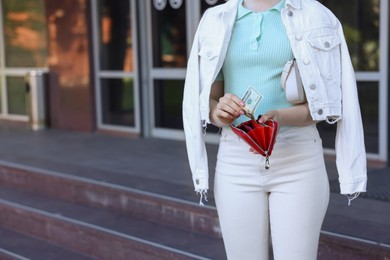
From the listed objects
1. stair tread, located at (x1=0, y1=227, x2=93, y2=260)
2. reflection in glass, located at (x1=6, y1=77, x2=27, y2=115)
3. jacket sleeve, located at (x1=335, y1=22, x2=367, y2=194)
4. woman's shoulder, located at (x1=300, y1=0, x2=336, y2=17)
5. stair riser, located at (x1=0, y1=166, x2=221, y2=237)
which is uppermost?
woman's shoulder, located at (x1=300, y1=0, x2=336, y2=17)

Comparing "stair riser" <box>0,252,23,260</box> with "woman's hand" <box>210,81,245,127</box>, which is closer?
"woman's hand" <box>210,81,245,127</box>

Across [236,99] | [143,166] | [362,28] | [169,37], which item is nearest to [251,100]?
[236,99]

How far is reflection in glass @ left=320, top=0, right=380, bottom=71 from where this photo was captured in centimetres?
562

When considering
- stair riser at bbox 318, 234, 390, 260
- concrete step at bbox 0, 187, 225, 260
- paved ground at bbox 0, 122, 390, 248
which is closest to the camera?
stair riser at bbox 318, 234, 390, 260

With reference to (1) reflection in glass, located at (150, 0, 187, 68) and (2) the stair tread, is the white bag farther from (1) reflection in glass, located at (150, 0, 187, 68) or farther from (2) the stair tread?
(1) reflection in glass, located at (150, 0, 187, 68)

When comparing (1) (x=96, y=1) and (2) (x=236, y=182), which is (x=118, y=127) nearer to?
(1) (x=96, y=1)

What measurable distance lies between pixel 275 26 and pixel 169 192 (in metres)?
2.71

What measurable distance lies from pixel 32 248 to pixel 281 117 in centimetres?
312

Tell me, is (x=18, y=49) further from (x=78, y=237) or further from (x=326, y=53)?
(x=326, y=53)

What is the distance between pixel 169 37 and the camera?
719cm

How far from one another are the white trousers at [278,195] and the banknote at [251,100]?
137 mm

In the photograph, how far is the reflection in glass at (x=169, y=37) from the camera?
7004 mm

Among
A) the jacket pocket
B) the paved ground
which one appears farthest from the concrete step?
the jacket pocket

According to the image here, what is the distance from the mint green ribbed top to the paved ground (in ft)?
5.31
